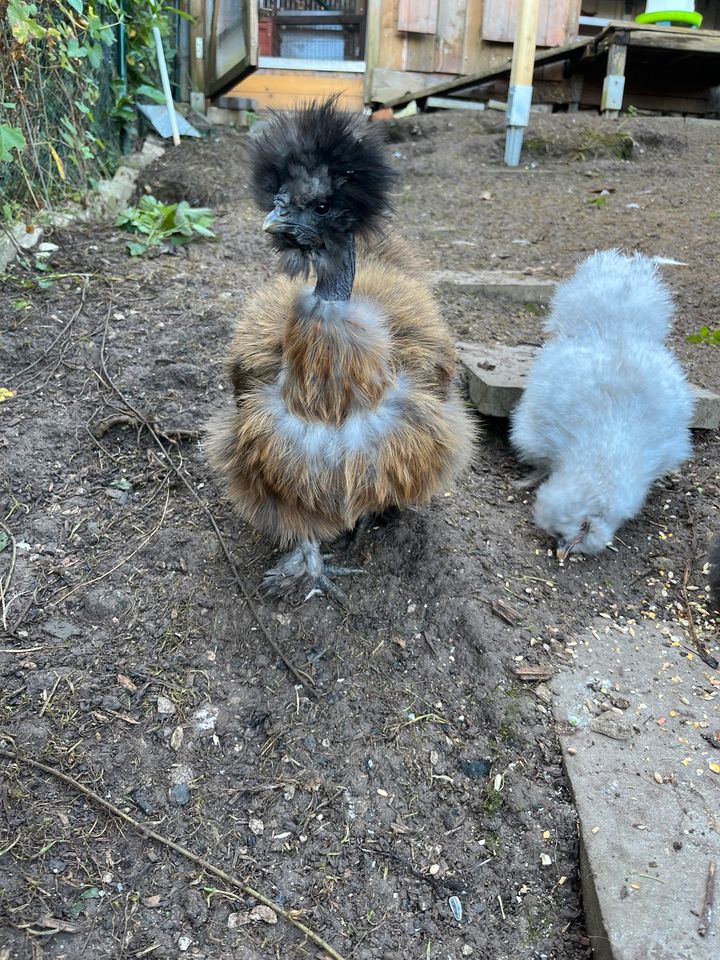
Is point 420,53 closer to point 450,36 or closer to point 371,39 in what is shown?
point 450,36

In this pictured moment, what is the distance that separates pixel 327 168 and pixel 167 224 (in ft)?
11.7

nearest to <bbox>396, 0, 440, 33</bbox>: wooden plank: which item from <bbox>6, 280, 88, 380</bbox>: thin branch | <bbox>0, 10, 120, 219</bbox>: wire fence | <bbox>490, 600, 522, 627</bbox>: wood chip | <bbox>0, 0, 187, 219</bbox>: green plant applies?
<bbox>0, 0, 187, 219</bbox>: green plant

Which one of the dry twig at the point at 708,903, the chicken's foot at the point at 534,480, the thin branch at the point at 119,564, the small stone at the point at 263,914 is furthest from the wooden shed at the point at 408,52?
the dry twig at the point at 708,903

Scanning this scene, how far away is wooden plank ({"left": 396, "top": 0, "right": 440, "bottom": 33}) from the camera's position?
926 centimetres

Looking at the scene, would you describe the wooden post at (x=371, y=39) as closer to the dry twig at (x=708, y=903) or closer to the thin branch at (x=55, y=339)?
the thin branch at (x=55, y=339)

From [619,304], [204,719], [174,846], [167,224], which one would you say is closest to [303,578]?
[204,719]

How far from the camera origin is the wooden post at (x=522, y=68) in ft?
22.3

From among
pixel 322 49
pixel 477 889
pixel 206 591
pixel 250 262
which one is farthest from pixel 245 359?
pixel 322 49

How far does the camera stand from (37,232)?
495 centimetres

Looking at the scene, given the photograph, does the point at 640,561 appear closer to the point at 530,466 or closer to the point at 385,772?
the point at 530,466

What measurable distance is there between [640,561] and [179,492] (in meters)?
2.01

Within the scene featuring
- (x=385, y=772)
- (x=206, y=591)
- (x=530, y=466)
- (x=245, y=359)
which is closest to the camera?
(x=385, y=772)

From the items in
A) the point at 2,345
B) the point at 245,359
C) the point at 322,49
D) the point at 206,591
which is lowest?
the point at 206,591

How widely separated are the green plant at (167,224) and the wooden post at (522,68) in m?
3.49
